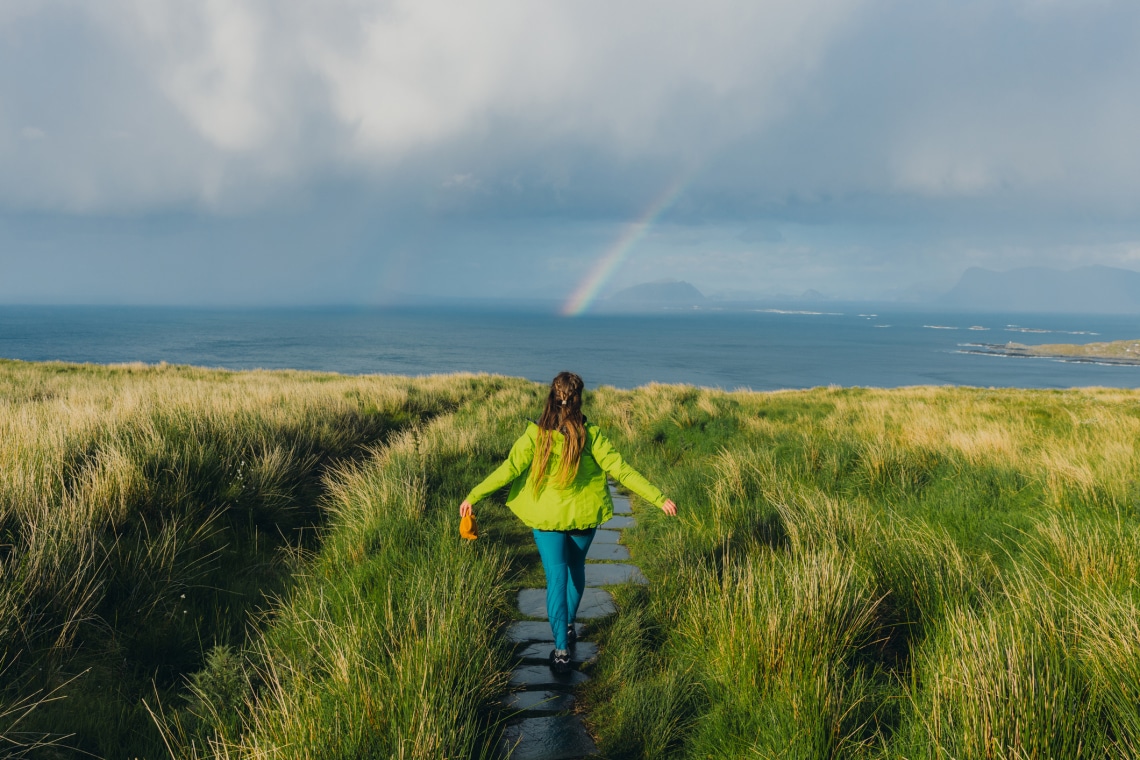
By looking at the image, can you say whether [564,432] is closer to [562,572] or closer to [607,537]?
[562,572]

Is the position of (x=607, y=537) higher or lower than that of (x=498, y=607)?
lower

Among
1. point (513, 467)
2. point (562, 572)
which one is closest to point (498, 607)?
point (562, 572)

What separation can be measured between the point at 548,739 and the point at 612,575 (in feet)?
7.74

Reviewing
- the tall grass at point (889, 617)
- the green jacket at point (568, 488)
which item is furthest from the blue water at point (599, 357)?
the green jacket at point (568, 488)

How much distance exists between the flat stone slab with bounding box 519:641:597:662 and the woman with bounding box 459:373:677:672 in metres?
0.07

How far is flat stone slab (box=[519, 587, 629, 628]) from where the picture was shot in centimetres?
463

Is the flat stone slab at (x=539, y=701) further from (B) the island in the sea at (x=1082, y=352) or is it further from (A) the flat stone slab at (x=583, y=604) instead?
(B) the island in the sea at (x=1082, y=352)

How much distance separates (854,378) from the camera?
289ft

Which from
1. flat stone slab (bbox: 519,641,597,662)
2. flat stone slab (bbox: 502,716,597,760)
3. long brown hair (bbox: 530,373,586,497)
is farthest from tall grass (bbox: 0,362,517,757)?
long brown hair (bbox: 530,373,586,497)

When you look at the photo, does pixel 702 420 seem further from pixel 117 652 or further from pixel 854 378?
pixel 854 378

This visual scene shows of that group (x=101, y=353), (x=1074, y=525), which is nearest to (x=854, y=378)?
(x=1074, y=525)

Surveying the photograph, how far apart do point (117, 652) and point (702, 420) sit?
10.9 m

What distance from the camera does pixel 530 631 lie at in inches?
173

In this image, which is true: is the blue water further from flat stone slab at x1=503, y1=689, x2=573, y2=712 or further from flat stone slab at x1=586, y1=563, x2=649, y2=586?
flat stone slab at x1=503, y1=689, x2=573, y2=712
